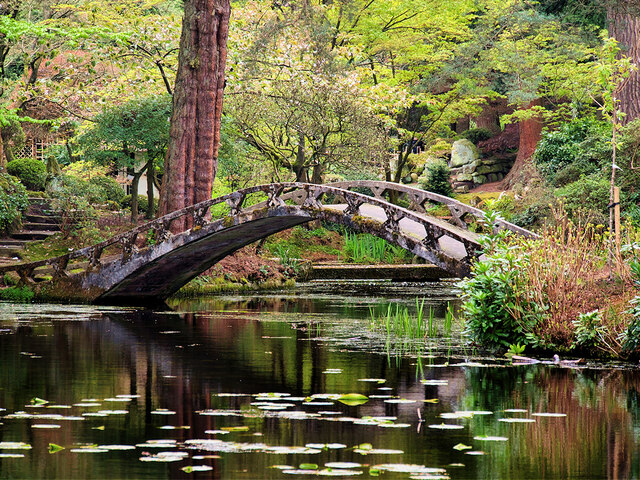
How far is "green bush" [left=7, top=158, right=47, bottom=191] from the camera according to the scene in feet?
106

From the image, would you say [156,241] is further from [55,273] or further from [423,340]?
[423,340]

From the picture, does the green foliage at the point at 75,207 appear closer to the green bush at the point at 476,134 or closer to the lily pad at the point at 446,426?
the lily pad at the point at 446,426

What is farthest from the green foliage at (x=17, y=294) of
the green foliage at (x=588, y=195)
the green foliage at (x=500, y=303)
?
the green foliage at (x=588, y=195)

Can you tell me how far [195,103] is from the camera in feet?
70.9

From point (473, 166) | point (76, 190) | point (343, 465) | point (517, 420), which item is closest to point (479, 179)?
point (473, 166)

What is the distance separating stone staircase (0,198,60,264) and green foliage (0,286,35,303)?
3.42m

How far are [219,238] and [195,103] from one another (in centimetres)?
343

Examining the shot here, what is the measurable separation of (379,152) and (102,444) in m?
25.9

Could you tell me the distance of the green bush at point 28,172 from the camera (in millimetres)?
32406

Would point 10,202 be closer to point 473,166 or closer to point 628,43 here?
point 628,43

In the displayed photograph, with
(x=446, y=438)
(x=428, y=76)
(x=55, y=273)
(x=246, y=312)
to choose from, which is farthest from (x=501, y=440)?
(x=428, y=76)

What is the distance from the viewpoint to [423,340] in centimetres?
1310

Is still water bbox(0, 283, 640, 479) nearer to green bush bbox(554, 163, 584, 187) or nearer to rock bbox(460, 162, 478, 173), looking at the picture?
green bush bbox(554, 163, 584, 187)

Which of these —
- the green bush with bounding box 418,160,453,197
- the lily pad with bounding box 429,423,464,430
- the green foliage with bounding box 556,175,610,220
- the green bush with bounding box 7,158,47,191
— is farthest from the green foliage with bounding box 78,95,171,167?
the lily pad with bounding box 429,423,464,430
